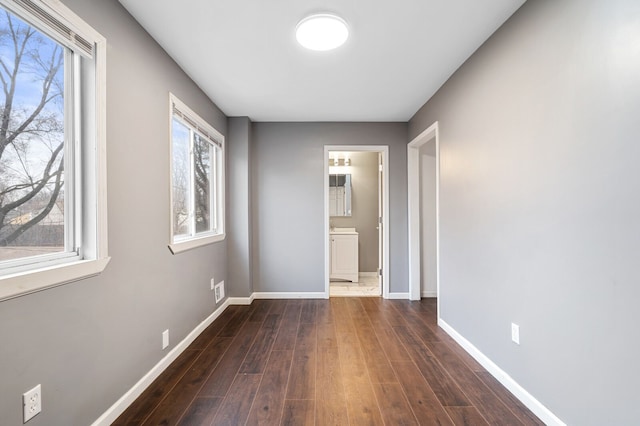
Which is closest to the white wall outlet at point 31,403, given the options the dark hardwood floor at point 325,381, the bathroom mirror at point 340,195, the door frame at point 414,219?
the dark hardwood floor at point 325,381

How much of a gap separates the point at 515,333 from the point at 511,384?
0.33 m

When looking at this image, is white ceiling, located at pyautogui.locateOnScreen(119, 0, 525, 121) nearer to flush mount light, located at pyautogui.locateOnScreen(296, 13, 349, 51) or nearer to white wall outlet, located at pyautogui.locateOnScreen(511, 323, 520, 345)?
flush mount light, located at pyautogui.locateOnScreen(296, 13, 349, 51)

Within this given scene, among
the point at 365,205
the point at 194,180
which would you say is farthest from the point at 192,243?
the point at 365,205

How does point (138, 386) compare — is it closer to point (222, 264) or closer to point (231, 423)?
point (231, 423)

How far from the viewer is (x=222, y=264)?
11.2ft

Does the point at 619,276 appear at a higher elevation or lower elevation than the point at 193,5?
lower

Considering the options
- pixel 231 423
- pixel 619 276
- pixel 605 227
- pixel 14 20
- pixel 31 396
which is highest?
pixel 14 20

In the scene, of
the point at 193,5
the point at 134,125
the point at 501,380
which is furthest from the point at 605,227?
the point at 134,125

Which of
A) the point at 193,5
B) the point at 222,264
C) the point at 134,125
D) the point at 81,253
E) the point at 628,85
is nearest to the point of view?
the point at 628,85

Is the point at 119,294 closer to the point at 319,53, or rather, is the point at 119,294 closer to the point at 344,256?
the point at 319,53

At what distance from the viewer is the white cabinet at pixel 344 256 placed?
15.7 feet

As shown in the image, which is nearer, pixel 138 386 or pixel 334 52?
pixel 138 386

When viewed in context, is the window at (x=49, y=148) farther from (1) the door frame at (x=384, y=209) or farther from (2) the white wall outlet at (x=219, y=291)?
(1) the door frame at (x=384, y=209)

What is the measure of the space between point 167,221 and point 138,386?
3.58 feet
